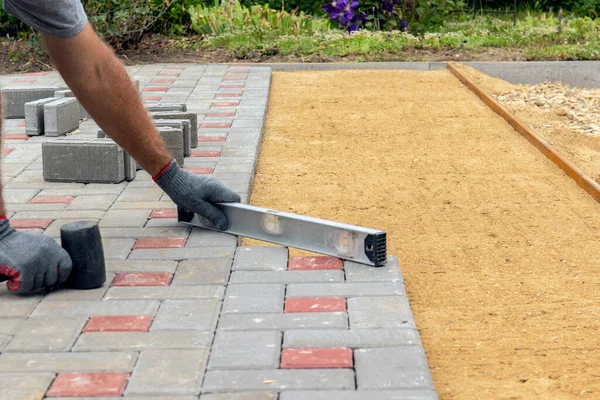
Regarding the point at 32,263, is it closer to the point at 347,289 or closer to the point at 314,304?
the point at 314,304

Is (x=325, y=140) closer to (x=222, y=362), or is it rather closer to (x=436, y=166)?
(x=436, y=166)

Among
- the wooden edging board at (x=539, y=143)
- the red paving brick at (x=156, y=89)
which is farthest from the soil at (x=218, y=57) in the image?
the red paving brick at (x=156, y=89)

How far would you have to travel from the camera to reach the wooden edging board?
480 cm

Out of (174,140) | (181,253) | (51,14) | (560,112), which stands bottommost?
(560,112)

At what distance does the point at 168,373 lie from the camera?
2.42m

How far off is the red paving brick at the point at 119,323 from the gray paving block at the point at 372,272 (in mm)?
764

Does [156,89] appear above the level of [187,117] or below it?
below

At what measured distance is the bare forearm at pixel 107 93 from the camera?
3.16 meters

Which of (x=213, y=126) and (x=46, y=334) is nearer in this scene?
(x=46, y=334)

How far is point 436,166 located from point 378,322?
267 centimetres

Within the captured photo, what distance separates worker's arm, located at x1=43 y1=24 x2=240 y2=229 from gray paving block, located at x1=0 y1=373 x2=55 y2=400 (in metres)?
1.18

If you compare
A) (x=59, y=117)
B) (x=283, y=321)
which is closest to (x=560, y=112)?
(x=59, y=117)

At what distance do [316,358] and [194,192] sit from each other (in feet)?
4.09

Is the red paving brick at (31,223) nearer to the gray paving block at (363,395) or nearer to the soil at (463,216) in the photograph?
the soil at (463,216)
